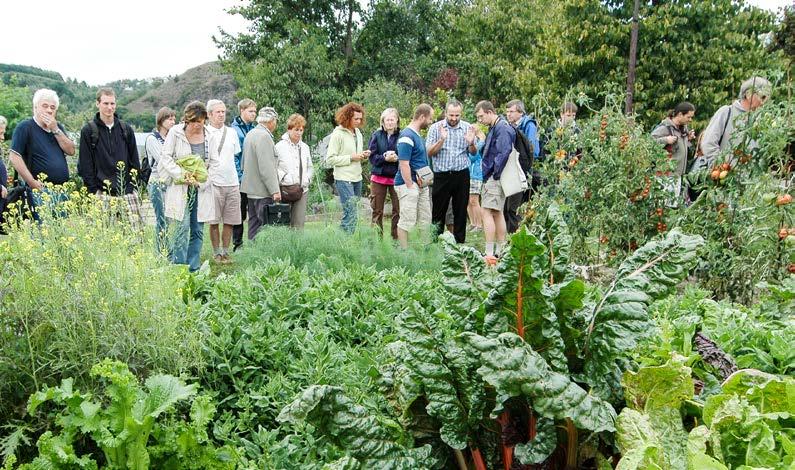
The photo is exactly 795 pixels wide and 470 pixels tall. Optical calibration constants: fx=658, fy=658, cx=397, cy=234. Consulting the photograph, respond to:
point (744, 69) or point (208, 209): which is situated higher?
point (744, 69)

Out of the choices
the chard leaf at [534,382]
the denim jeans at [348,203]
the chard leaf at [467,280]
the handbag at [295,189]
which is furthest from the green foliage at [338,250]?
the chard leaf at [534,382]

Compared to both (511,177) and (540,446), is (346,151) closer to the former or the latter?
(511,177)

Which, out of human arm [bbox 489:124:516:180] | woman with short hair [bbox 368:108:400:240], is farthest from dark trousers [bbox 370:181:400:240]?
human arm [bbox 489:124:516:180]

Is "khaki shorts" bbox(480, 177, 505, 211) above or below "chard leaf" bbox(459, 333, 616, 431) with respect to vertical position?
below

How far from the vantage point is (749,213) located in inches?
176

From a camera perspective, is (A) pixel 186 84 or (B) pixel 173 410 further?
(A) pixel 186 84

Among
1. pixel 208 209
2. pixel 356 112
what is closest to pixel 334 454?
pixel 208 209

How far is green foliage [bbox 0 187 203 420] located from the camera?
7.92 feet

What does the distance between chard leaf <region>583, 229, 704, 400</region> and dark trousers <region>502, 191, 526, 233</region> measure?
20.1ft

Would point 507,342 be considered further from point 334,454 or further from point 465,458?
point 334,454

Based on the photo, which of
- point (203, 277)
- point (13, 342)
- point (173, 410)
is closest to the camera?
point (173, 410)

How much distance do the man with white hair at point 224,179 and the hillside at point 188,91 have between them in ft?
109

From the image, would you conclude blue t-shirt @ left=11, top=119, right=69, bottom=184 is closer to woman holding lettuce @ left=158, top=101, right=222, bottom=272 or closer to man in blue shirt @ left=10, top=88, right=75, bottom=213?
man in blue shirt @ left=10, top=88, right=75, bottom=213

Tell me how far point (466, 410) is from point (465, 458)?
0.20 m
